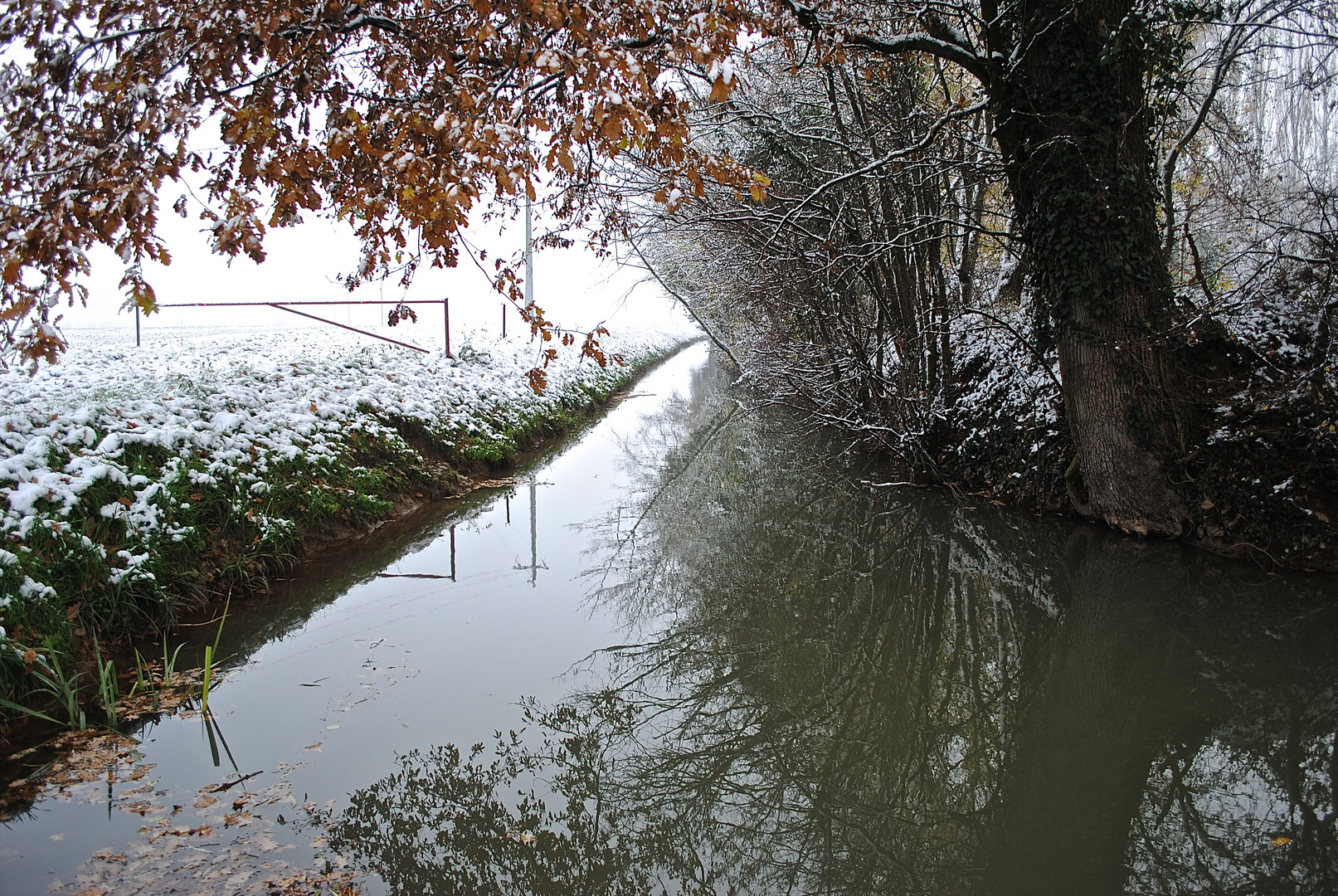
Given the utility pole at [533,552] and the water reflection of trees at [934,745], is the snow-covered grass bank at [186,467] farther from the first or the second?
the water reflection of trees at [934,745]

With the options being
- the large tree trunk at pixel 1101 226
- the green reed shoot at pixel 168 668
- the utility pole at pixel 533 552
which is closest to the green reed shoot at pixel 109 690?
the green reed shoot at pixel 168 668

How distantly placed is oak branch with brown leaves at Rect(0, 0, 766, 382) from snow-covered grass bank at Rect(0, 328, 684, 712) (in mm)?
1604

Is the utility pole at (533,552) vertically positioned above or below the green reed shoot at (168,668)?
above

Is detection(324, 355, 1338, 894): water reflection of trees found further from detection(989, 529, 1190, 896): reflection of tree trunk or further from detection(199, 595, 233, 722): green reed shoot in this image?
detection(199, 595, 233, 722): green reed shoot

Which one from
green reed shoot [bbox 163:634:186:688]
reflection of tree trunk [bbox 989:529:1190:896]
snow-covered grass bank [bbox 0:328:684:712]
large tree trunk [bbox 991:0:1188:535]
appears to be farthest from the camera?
large tree trunk [bbox 991:0:1188:535]

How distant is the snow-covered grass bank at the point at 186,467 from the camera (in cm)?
438

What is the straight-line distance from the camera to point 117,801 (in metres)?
3.02

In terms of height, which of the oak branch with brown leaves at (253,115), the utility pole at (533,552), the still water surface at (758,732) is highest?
the oak branch with brown leaves at (253,115)

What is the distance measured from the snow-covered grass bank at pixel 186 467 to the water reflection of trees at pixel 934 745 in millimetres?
2679

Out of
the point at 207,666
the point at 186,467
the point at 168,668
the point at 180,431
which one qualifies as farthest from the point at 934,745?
the point at 180,431

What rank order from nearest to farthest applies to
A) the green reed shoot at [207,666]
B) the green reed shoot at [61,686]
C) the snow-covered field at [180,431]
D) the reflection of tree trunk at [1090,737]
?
1. the reflection of tree trunk at [1090,737]
2. the green reed shoot at [61,686]
3. the green reed shoot at [207,666]
4. the snow-covered field at [180,431]

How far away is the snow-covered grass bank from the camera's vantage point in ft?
14.4

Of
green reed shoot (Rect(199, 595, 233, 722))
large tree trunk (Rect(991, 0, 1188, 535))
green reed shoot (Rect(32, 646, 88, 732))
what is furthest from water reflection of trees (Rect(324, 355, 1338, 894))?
green reed shoot (Rect(32, 646, 88, 732))

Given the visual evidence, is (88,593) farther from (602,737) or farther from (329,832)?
(602,737)
